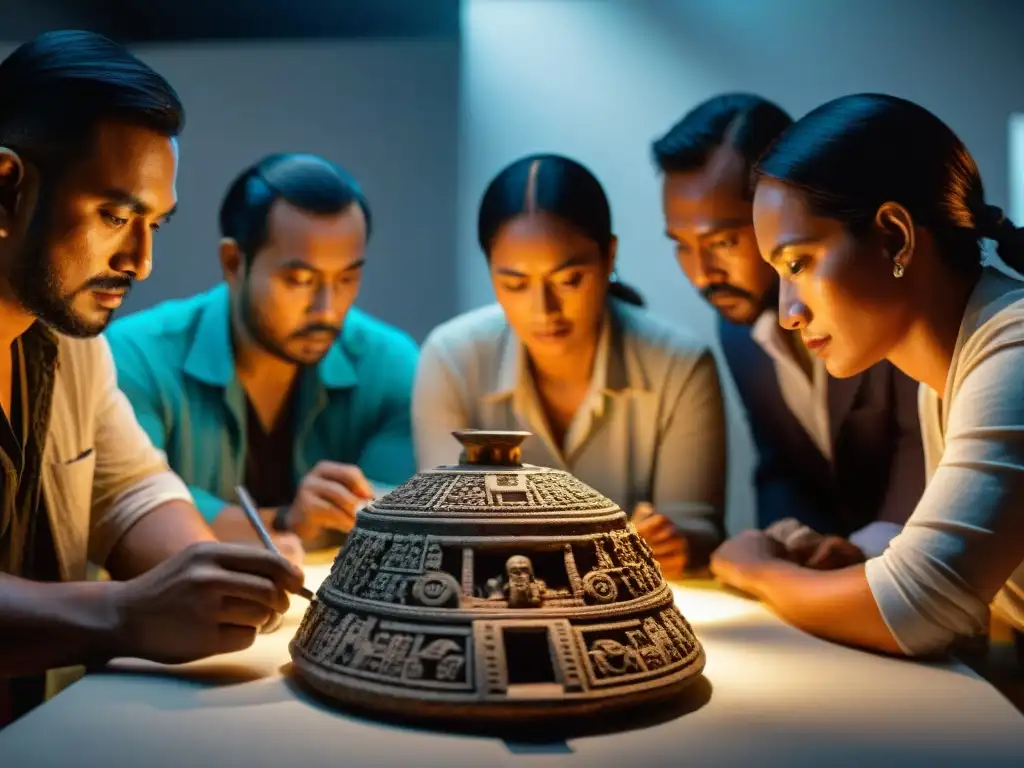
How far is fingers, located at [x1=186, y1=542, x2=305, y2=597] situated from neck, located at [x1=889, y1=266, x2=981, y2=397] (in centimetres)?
149

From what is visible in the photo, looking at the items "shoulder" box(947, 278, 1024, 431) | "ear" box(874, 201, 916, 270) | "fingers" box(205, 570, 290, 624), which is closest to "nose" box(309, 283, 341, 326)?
"fingers" box(205, 570, 290, 624)

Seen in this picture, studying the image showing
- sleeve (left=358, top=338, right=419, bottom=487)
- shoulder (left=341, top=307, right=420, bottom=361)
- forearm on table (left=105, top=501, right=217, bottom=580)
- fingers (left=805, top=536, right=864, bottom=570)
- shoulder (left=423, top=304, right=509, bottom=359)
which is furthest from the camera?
shoulder (left=341, top=307, right=420, bottom=361)

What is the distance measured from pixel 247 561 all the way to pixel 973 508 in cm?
150

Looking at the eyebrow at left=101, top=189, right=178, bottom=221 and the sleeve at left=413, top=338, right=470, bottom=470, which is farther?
the sleeve at left=413, top=338, right=470, bottom=470

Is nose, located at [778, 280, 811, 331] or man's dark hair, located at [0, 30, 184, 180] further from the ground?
man's dark hair, located at [0, 30, 184, 180]

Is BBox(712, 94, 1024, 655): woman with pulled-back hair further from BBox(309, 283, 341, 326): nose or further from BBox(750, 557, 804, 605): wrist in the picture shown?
BBox(309, 283, 341, 326): nose

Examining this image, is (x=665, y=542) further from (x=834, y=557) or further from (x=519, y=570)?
(x=519, y=570)

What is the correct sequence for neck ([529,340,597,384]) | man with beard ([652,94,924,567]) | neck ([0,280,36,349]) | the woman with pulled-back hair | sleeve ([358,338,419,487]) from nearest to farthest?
the woman with pulled-back hair → neck ([0,280,36,349]) → man with beard ([652,94,924,567]) → neck ([529,340,597,384]) → sleeve ([358,338,419,487])

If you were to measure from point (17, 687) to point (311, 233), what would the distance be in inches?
69.4

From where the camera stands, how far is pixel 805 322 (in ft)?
7.32

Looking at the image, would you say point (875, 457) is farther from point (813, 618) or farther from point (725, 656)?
point (725, 656)

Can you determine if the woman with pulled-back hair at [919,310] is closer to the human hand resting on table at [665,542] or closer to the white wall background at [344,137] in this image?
the human hand resting on table at [665,542]

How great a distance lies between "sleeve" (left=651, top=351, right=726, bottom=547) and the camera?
351 centimetres

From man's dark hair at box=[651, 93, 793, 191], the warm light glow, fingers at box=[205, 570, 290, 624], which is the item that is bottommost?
the warm light glow
